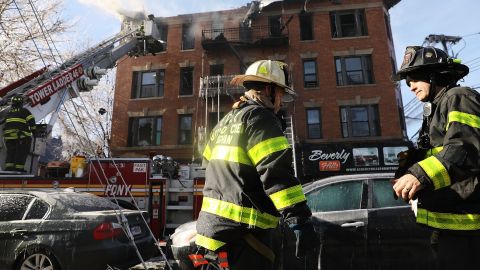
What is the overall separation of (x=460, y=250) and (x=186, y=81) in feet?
61.7

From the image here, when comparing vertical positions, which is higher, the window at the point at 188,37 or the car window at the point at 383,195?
the window at the point at 188,37

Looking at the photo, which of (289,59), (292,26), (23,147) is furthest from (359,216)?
(292,26)

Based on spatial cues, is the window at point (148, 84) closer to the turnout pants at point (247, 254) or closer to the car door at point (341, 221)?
the car door at point (341, 221)

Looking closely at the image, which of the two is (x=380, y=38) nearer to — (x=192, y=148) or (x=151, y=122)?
(x=192, y=148)

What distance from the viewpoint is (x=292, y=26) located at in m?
19.7

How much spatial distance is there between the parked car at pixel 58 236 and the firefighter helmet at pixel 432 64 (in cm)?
383

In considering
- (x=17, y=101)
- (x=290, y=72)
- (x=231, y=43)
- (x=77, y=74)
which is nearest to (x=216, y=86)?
(x=231, y=43)

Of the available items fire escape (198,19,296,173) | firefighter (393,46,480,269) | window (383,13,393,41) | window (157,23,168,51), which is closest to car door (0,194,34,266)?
firefighter (393,46,480,269)

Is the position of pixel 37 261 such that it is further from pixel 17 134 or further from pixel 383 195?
pixel 383 195

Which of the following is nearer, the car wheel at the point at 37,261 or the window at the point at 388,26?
the car wheel at the point at 37,261

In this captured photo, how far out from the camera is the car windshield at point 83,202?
5168 millimetres

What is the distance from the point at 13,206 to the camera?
5.15 meters

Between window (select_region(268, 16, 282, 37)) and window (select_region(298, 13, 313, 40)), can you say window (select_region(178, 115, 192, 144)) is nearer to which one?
window (select_region(268, 16, 282, 37))

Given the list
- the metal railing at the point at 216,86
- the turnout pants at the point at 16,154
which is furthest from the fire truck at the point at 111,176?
the metal railing at the point at 216,86
